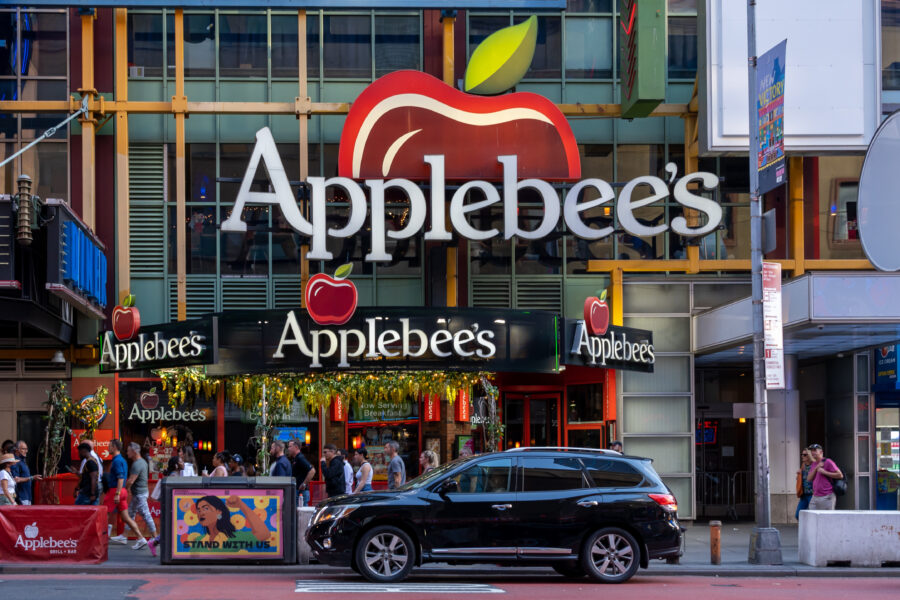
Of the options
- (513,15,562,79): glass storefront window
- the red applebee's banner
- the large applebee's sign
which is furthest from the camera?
(513,15,562,79): glass storefront window

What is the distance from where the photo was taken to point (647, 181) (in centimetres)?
2523

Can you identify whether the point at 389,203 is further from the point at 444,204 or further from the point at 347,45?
the point at 347,45

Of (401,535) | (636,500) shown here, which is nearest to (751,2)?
(636,500)

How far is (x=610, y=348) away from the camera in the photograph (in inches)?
971

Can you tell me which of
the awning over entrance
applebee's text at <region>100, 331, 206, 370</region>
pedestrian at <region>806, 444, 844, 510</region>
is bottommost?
pedestrian at <region>806, 444, 844, 510</region>

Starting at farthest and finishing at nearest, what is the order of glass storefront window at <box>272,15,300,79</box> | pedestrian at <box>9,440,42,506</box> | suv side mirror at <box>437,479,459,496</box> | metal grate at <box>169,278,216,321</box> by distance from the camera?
glass storefront window at <box>272,15,300,79</box> < metal grate at <box>169,278,216,321</box> < pedestrian at <box>9,440,42,506</box> < suv side mirror at <box>437,479,459,496</box>

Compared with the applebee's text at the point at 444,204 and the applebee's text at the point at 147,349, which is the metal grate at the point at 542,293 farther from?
the applebee's text at the point at 147,349

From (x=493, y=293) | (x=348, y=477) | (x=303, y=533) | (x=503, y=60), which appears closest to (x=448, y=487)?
(x=303, y=533)

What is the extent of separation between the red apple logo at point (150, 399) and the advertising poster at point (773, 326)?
12782 mm

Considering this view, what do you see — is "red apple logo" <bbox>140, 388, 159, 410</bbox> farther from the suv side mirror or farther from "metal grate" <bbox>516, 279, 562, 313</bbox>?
the suv side mirror

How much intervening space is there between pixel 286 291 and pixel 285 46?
5.35 metres

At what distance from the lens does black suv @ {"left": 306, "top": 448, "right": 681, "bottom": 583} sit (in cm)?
1594

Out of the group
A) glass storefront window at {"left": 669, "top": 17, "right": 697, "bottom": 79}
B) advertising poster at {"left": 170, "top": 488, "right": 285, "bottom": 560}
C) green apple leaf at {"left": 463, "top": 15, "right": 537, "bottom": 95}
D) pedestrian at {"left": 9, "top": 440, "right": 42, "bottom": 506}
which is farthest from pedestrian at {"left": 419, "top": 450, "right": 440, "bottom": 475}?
glass storefront window at {"left": 669, "top": 17, "right": 697, "bottom": 79}

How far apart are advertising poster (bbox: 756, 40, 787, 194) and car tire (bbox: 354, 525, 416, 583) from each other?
8.07 metres
